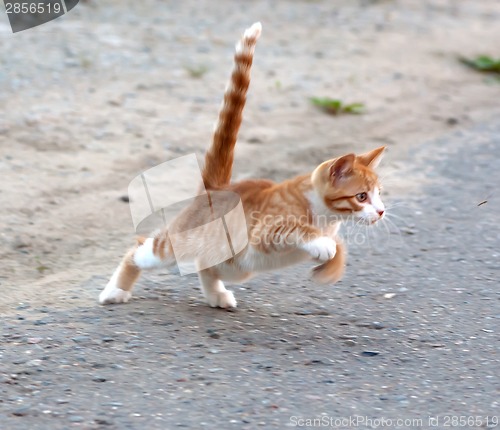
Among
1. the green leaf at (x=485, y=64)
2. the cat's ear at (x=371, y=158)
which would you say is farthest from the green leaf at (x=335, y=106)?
the cat's ear at (x=371, y=158)

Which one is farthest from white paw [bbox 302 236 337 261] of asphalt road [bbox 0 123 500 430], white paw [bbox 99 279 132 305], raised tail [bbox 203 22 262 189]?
white paw [bbox 99 279 132 305]

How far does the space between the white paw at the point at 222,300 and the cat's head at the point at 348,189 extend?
0.68 metres

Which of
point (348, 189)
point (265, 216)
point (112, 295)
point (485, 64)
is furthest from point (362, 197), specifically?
point (485, 64)

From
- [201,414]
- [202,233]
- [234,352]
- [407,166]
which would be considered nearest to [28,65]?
[407,166]

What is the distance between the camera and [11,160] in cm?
627

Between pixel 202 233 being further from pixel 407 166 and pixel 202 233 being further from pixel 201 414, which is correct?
pixel 407 166

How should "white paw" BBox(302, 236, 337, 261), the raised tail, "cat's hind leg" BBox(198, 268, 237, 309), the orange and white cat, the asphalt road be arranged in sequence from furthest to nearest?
1. "cat's hind leg" BBox(198, 268, 237, 309)
2. the raised tail
3. the orange and white cat
4. "white paw" BBox(302, 236, 337, 261)
5. the asphalt road

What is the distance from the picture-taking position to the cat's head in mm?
4031

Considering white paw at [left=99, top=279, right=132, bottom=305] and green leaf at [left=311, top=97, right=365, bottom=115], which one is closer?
white paw at [left=99, top=279, right=132, bottom=305]

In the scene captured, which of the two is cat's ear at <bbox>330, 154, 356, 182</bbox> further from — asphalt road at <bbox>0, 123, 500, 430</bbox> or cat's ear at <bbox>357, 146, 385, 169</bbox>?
asphalt road at <bbox>0, 123, 500, 430</bbox>

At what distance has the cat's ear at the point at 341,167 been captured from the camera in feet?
13.1

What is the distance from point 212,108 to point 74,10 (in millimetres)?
2812

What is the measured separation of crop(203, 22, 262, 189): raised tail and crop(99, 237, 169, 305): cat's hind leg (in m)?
0.40

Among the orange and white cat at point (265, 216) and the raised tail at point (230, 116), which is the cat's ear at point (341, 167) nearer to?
the orange and white cat at point (265, 216)
